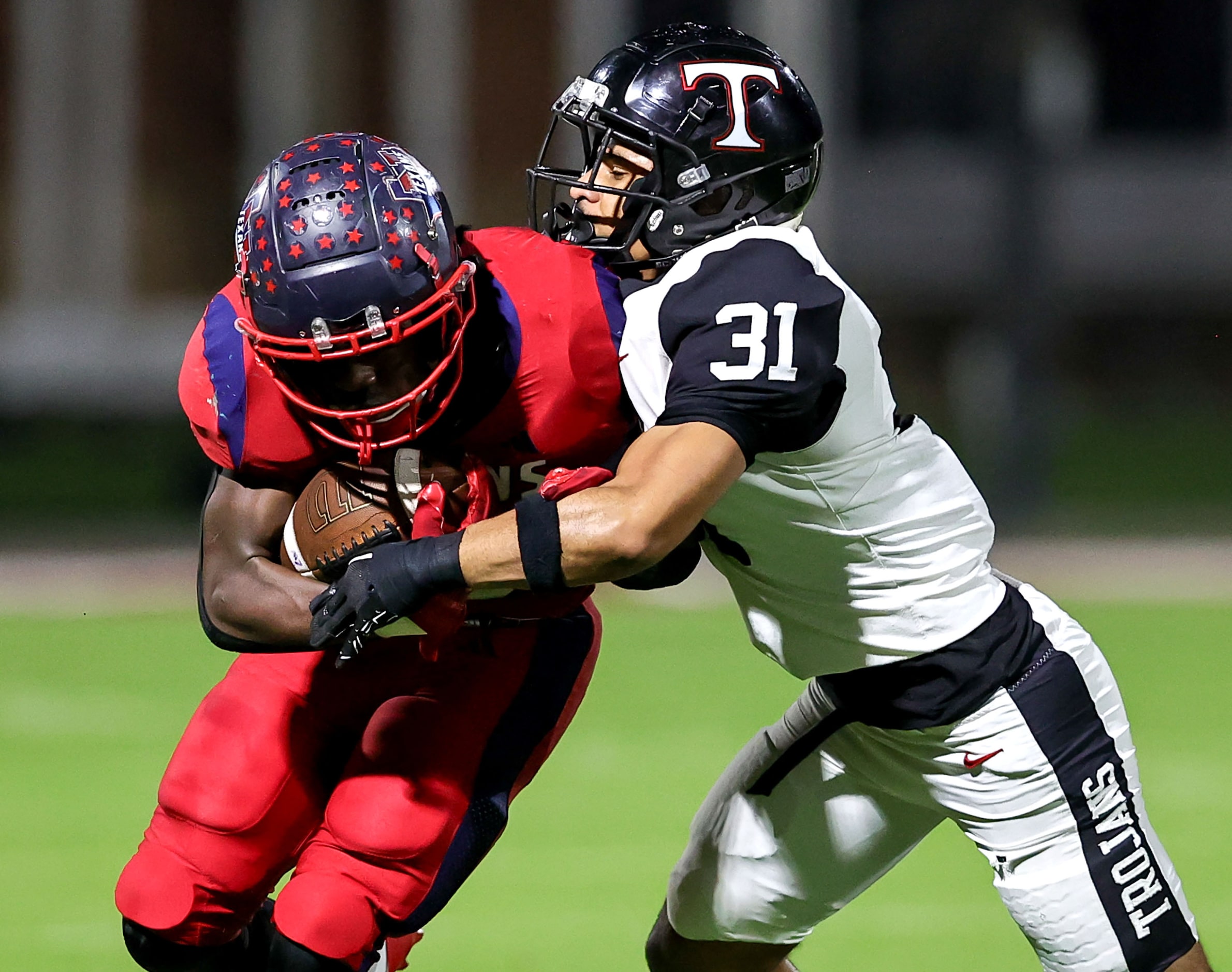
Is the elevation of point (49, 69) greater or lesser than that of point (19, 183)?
greater

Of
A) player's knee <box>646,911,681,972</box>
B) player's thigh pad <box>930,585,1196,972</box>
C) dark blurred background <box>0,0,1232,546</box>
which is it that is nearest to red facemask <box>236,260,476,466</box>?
player's thigh pad <box>930,585,1196,972</box>

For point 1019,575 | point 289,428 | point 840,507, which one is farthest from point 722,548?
point 1019,575

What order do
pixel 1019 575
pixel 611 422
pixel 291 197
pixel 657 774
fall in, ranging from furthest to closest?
pixel 1019 575
pixel 657 774
pixel 611 422
pixel 291 197

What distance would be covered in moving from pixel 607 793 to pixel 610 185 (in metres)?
2.50

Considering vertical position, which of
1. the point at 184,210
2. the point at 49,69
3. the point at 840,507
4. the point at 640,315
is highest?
the point at 640,315

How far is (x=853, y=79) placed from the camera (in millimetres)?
13578

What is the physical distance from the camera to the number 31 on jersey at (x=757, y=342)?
8.13 ft

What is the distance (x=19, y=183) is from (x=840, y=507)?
9948mm

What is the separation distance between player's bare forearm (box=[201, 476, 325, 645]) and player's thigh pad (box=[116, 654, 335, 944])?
0.22m

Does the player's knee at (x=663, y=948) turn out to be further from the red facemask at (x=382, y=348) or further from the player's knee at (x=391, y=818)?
the red facemask at (x=382, y=348)

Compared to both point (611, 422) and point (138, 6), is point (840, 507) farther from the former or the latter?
point (138, 6)

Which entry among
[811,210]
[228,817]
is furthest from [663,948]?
[811,210]

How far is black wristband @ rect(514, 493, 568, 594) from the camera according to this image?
7.97 feet

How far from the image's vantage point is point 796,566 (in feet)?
9.22
